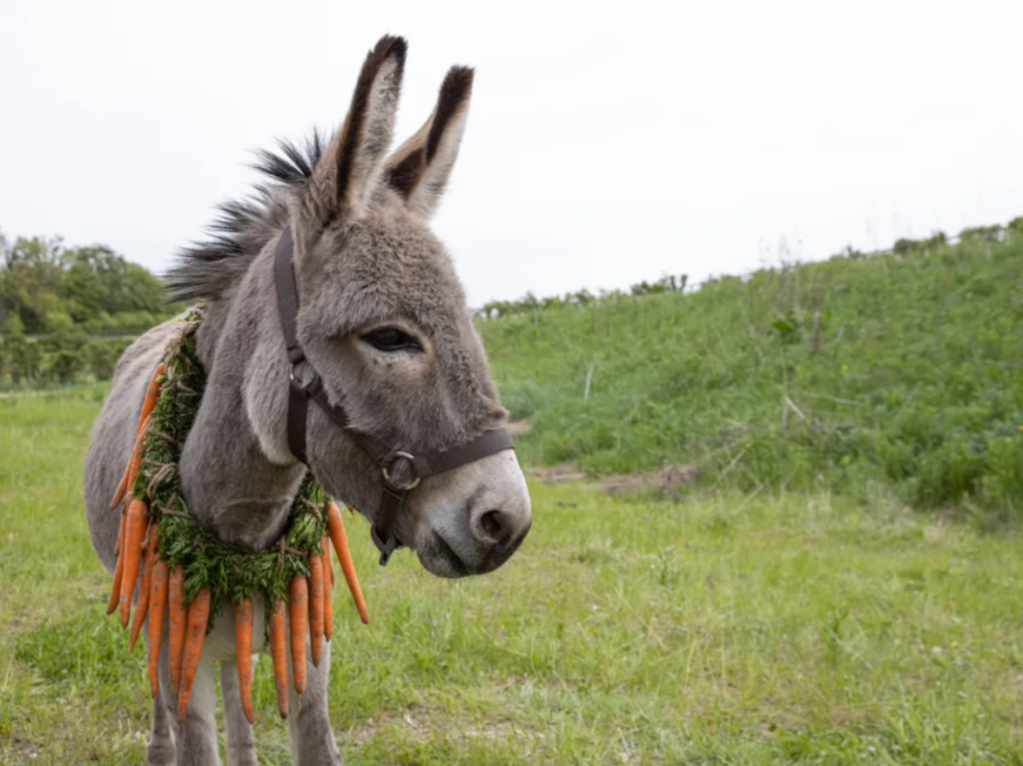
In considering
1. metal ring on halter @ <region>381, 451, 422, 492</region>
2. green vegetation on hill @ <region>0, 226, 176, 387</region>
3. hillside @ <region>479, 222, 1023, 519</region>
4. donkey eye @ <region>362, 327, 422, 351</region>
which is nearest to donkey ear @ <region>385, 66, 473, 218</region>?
donkey eye @ <region>362, 327, 422, 351</region>

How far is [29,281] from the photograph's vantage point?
3102 centimetres

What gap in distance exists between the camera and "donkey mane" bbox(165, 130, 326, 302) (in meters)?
2.53

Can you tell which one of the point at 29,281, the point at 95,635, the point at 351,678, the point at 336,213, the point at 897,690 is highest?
the point at 29,281

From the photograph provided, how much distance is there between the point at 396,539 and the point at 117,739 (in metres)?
2.41

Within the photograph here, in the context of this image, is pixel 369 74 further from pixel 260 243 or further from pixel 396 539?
pixel 396 539

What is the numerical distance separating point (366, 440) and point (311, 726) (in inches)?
50.8

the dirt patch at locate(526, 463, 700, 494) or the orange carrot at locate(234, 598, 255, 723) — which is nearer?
the orange carrot at locate(234, 598, 255, 723)

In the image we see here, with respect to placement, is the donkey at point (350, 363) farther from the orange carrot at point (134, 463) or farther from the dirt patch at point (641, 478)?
the dirt patch at point (641, 478)

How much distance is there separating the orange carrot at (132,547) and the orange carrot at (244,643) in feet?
1.11

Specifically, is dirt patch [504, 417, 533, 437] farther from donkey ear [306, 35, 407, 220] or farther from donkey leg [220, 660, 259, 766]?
donkey ear [306, 35, 407, 220]

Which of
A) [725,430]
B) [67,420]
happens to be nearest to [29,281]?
[67,420]

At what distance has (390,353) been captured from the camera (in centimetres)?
197

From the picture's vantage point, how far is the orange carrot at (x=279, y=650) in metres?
2.58

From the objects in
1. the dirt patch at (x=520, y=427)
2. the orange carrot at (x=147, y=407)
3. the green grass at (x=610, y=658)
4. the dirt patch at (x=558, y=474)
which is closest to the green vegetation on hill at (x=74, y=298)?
the dirt patch at (x=520, y=427)
